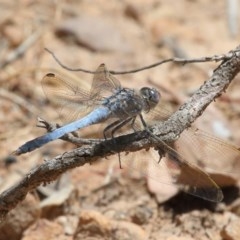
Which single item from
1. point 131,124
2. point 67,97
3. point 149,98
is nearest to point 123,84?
point 67,97

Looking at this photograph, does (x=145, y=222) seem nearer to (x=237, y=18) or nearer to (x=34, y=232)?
(x=34, y=232)

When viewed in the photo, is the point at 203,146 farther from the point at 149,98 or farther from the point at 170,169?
the point at 149,98

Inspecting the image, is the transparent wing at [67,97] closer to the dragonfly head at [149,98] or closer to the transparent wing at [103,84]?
the transparent wing at [103,84]

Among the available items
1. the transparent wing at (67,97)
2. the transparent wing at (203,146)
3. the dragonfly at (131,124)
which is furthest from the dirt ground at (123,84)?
the transparent wing at (67,97)

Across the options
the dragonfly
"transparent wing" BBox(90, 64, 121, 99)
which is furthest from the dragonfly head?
"transparent wing" BBox(90, 64, 121, 99)

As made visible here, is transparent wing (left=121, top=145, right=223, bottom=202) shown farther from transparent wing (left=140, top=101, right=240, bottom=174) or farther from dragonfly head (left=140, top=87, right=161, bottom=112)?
dragonfly head (left=140, top=87, right=161, bottom=112)

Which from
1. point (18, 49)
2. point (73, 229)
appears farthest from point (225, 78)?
point (18, 49)
